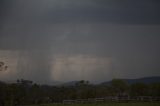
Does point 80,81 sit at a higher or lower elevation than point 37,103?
higher

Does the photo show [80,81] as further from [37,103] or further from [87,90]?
[37,103]

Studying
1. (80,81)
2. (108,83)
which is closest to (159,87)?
(108,83)

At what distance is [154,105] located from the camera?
1098 cm

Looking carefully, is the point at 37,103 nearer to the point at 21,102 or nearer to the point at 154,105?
the point at 21,102

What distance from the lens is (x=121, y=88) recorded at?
55.9 feet

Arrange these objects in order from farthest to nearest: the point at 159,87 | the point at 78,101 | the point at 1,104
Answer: the point at 159,87 → the point at 78,101 → the point at 1,104

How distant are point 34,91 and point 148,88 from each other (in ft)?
17.0

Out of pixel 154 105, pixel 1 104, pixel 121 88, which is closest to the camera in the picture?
pixel 154 105

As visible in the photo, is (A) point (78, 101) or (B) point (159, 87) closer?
(A) point (78, 101)

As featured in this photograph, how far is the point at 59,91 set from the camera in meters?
14.5

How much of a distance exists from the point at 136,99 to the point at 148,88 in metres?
2.27

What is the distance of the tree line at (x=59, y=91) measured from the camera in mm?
13484

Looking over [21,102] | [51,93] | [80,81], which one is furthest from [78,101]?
[80,81]

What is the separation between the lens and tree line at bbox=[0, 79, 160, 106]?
531 inches
